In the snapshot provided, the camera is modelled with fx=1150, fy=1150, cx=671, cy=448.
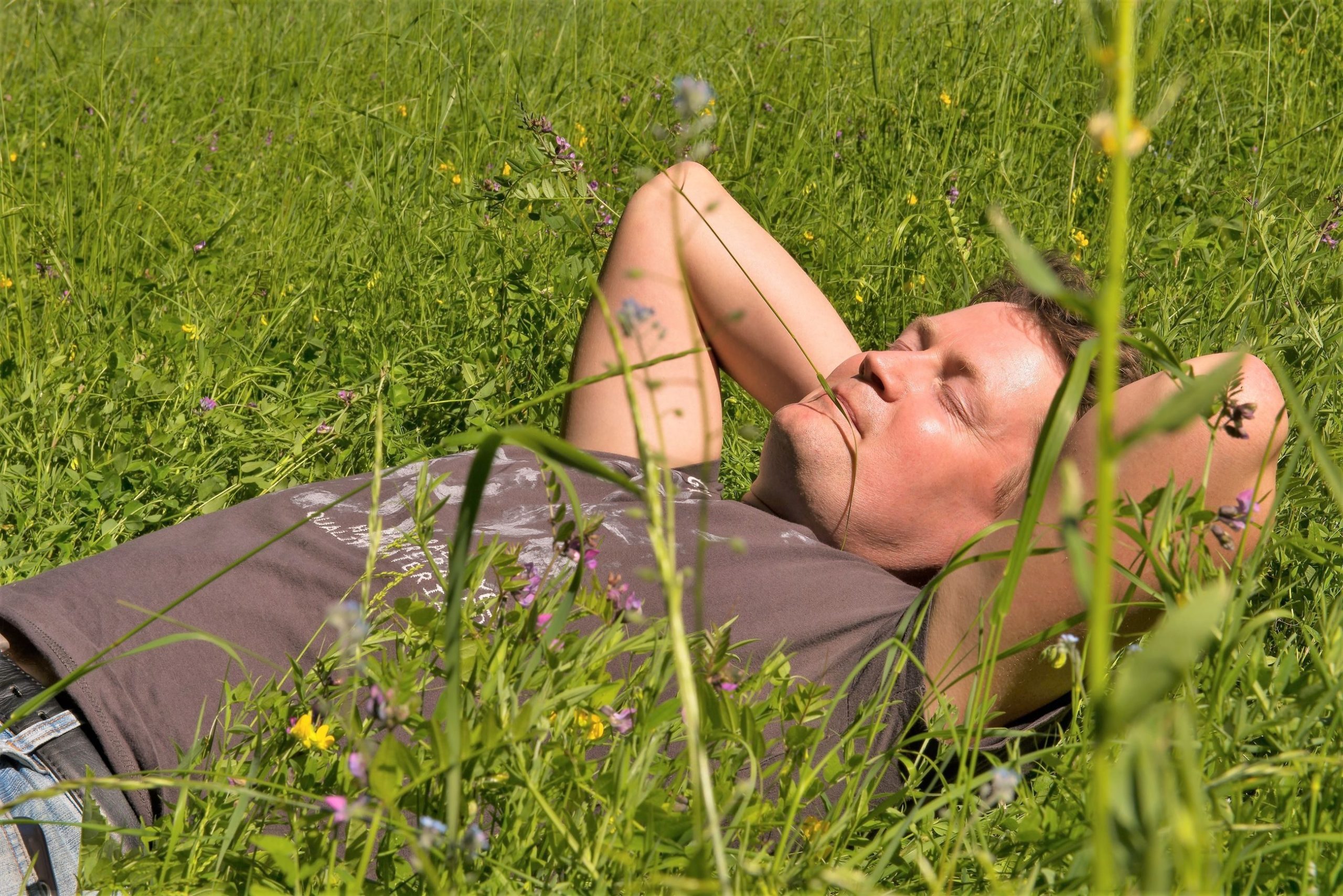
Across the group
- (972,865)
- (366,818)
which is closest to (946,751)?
(972,865)

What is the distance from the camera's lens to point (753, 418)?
10.7ft

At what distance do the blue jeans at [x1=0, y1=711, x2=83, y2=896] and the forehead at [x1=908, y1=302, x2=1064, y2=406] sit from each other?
1690 mm

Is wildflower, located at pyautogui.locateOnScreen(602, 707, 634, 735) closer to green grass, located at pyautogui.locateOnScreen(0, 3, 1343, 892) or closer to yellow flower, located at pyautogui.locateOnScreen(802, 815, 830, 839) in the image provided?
green grass, located at pyautogui.locateOnScreen(0, 3, 1343, 892)

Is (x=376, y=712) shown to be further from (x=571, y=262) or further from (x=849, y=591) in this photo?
(x=571, y=262)

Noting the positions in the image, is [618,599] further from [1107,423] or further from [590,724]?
[1107,423]

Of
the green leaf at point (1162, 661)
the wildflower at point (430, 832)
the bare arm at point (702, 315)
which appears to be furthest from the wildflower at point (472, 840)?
the bare arm at point (702, 315)

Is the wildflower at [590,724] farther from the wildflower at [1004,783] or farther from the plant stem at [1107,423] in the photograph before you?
the plant stem at [1107,423]

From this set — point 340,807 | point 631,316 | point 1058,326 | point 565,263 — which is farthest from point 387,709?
point 565,263

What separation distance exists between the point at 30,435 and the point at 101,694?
132cm

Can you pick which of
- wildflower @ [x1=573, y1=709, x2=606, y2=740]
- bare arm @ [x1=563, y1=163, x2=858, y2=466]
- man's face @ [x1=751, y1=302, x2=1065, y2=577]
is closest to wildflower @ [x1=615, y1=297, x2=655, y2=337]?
wildflower @ [x1=573, y1=709, x2=606, y2=740]

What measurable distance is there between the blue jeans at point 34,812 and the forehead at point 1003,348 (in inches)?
66.5

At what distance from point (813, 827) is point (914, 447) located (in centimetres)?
117

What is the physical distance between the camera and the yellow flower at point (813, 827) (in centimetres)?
116

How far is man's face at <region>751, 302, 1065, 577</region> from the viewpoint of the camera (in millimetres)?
2221
